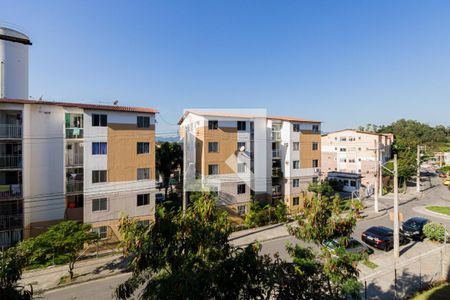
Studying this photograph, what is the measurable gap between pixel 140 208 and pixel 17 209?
9141mm

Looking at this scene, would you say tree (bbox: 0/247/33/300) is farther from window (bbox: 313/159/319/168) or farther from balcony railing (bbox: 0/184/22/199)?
window (bbox: 313/159/319/168)

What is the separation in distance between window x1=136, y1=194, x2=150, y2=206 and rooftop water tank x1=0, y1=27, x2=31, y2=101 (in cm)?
1766

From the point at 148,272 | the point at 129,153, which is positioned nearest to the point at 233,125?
the point at 129,153

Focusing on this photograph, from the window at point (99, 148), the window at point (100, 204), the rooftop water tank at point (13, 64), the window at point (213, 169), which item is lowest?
the window at point (100, 204)

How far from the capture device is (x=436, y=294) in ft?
39.3

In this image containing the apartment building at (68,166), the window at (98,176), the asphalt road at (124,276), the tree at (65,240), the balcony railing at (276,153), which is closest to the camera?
the asphalt road at (124,276)

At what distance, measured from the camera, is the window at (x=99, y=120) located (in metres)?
21.3

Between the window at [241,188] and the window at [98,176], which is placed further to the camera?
the window at [241,188]

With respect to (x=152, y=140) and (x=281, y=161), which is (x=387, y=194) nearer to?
(x=281, y=161)

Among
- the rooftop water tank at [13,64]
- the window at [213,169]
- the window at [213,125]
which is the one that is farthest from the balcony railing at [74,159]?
the window at [213,125]

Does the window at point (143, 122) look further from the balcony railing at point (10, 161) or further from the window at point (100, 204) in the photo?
the balcony railing at point (10, 161)

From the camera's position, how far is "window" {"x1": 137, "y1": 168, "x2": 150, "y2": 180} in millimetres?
22984

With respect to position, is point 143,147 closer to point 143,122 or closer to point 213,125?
point 143,122

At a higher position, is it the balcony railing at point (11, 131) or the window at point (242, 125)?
the window at point (242, 125)
